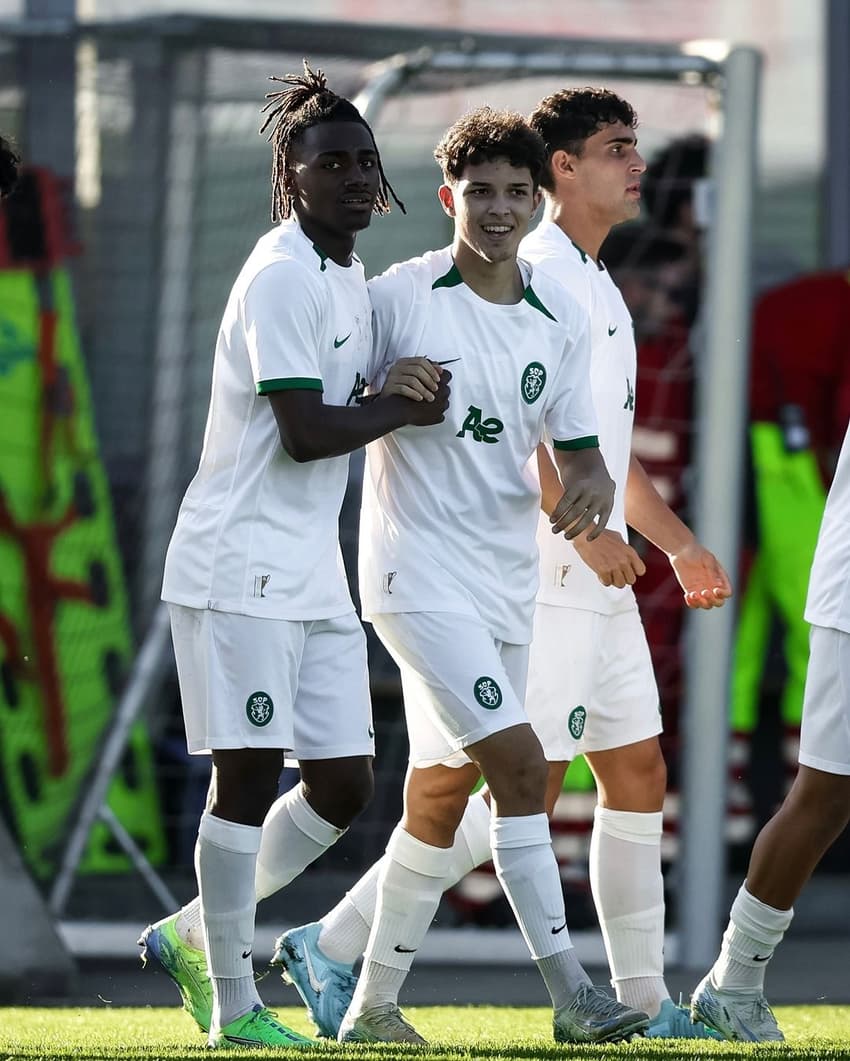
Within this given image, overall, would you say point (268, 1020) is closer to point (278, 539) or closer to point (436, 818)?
point (436, 818)

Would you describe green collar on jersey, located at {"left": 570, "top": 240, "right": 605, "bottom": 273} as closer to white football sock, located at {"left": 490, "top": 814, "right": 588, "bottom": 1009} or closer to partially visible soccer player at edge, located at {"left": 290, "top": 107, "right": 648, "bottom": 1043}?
partially visible soccer player at edge, located at {"left": 290, "top": 107, "right": 648, "bottom": 1043}

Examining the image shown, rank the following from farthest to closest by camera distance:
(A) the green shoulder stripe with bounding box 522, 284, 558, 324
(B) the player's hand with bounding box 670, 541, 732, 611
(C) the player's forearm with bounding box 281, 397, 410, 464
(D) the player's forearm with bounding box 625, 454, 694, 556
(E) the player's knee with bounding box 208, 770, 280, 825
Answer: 1. (D) the player's forearm with bounding box 625, 454, 694, 556
2. (B) the player's hand with bounding box 670, 541, 732, 611
3. (A) the green shoulder stripe with bounding box 522, 284, 558, 324
4. (E) the player's knee with bounding box 208, 770, 280, 825
5. (C) the player's forearm with bounding box 281, 397, 410, 464

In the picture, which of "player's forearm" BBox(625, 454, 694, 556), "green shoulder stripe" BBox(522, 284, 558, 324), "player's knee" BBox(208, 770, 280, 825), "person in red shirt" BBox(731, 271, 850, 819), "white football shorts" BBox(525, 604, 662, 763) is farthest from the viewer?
"person in red shirt" BBox(731, 271, 850, 819)

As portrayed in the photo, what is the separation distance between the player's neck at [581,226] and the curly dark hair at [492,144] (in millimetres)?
475

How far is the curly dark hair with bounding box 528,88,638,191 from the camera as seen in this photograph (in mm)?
4527

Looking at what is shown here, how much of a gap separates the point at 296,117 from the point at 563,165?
0.77m

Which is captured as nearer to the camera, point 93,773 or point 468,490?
point 468,490

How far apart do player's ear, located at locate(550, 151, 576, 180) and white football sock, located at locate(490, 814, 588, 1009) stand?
146cm

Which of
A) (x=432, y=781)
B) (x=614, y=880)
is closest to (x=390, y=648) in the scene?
(x=432, y=781)

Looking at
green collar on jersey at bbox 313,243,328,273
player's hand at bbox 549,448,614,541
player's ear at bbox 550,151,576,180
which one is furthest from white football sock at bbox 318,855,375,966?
player's ear at bbox 550,151,576,180

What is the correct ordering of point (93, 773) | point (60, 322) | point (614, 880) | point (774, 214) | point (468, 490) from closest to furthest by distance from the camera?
1. point (468, 490)
2. point (614, 880)
3. point (93, 773)
4. point (60, 322)
5. point (774, 214)

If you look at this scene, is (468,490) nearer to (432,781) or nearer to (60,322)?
(432,781)

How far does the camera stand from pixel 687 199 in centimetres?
697

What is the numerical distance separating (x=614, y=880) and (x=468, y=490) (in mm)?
1025
